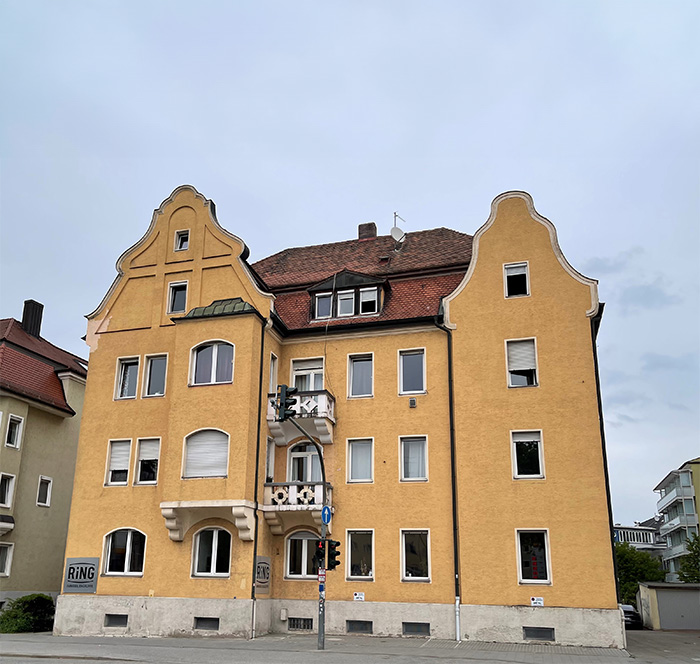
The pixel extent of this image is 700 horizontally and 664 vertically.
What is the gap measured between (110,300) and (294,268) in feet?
25.3

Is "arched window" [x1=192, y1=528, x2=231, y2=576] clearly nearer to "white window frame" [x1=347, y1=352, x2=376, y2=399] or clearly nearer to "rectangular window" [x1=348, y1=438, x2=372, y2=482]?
"rectangular window" [x1=348, y1=438, x2=372, y2=482]

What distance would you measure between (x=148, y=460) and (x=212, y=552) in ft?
13.6

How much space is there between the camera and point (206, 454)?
23812 millimetres

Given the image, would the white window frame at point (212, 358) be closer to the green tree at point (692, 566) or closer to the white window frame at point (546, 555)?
the white window frame at point (546, 555)

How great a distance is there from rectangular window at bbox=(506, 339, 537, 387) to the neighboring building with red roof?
2034 cm

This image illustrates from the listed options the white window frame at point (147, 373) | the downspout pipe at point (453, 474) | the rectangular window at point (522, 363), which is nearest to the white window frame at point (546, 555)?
the downspout pipe at point (453, 474)

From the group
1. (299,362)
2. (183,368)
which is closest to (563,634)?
(299,362)

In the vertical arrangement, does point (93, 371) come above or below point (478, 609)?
above

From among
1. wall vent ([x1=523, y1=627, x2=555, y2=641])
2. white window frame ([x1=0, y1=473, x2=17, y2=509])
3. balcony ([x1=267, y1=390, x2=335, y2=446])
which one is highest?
balcony ([x1=267, y1=390, x2=335, y2=446])

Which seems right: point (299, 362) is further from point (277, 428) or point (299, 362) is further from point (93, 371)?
point (93, 371)

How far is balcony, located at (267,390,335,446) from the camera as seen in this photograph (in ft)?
79.5

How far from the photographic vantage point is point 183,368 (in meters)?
24.9

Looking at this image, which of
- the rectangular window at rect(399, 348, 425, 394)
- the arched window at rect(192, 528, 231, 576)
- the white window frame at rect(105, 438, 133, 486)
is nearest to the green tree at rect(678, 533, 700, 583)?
the rectangular window at rect(399, 348, 425, 394)

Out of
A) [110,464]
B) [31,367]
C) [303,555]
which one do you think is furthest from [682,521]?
[31,367]
